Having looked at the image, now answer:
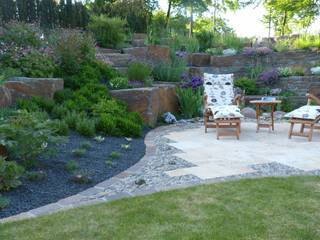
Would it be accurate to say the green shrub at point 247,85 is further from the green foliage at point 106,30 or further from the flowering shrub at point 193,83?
the green foliage at point 106,30

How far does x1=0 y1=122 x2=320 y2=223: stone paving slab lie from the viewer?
3.40 m

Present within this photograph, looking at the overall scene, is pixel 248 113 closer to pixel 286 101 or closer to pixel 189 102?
pixel 189 102

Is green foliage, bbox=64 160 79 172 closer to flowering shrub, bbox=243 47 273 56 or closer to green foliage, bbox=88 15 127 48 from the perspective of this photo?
green foliage, bbox=88 15 127 48

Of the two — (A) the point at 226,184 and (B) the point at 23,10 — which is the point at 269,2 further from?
(A) the point at 226,184

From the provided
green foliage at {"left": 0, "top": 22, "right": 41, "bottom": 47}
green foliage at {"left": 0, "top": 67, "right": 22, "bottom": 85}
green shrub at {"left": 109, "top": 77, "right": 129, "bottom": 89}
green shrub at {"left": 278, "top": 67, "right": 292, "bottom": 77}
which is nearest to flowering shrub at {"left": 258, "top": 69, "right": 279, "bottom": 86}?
green shrub at {"left": 278, "top": 67, "right": 292, "bottom": 77}

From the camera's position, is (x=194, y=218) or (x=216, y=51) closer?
(x=194, y=218)

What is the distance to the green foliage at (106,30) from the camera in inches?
381

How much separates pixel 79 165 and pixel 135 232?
171 cm

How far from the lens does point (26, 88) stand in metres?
5.62

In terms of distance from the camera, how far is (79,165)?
4.06m

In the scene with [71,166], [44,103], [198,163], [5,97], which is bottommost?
[198,163]

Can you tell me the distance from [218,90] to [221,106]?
89cm

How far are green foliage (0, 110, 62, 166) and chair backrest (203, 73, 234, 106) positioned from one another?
4.00 meters

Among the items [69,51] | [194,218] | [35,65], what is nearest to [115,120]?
[35,65]
